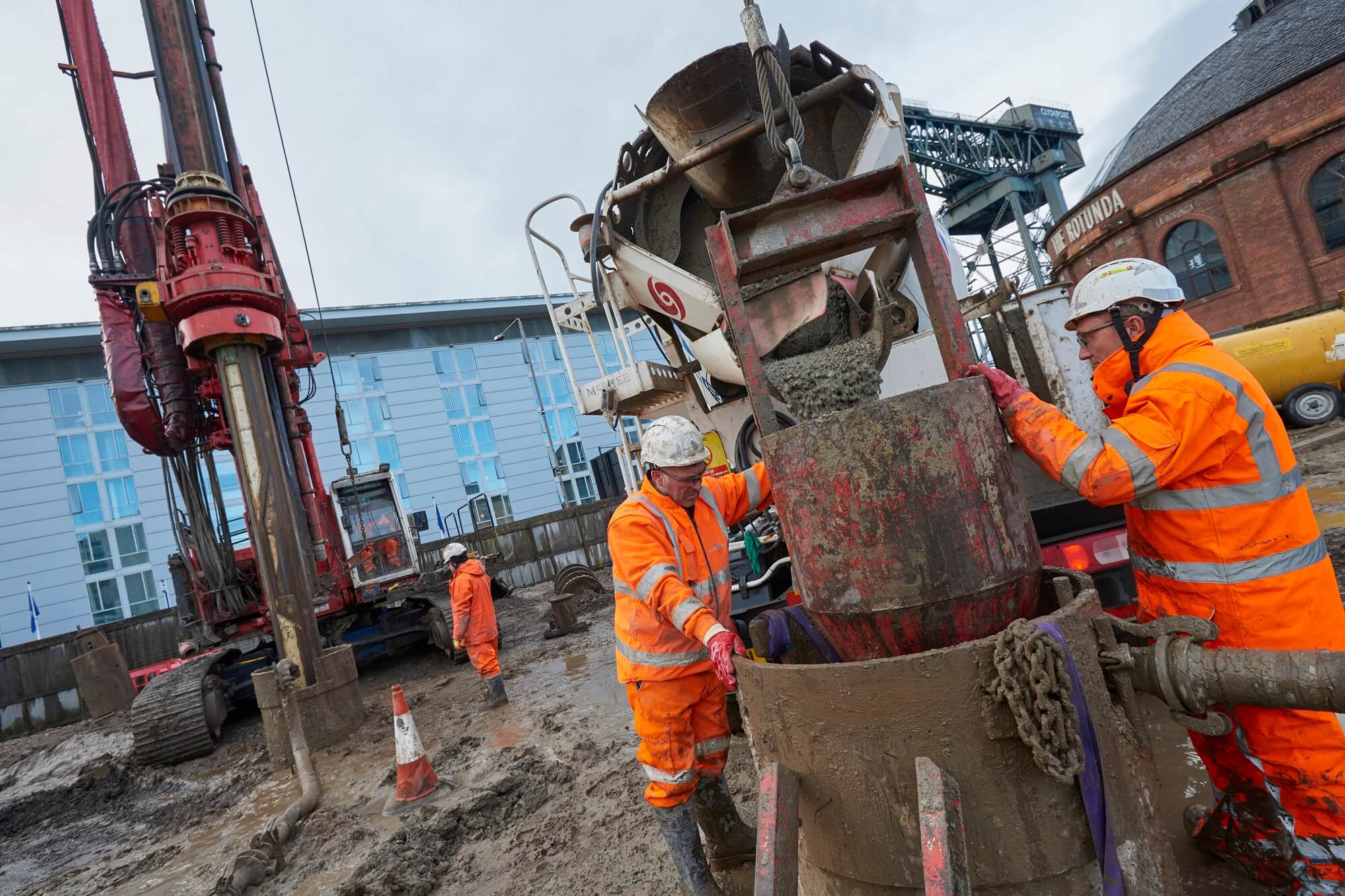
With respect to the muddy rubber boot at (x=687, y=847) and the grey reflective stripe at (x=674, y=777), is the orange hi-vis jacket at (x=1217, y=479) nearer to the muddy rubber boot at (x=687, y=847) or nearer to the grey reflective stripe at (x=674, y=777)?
the grey reflective stripe at (x=674, y=777)

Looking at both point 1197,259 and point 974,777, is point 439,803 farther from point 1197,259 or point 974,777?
point 1197,259

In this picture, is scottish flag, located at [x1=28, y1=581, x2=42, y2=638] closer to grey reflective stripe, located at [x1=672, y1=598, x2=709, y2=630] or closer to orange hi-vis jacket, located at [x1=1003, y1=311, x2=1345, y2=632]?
grey reflective stripe, located at [x1=672, y1=598, x2=709, y2=630]

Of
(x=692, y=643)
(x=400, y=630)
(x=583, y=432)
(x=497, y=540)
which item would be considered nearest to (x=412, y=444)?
(x=583, y=432)

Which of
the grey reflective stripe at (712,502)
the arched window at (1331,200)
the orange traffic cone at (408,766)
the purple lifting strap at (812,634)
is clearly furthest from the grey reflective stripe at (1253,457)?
the arched window at (1331,200)

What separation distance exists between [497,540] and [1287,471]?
60.1ft

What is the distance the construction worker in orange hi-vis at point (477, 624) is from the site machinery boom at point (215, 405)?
1235mm

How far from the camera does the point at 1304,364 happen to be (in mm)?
12312

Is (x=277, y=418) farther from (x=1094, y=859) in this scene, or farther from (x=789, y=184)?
(x=1094, y=859)

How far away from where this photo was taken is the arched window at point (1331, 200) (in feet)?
64.3

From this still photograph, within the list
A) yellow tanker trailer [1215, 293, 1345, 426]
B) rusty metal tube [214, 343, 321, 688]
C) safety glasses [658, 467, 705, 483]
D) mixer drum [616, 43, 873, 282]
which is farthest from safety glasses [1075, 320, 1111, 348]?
yellow tanker trailer [1215, 293, 1345, 426]

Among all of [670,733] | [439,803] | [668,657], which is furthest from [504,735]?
[668,657]

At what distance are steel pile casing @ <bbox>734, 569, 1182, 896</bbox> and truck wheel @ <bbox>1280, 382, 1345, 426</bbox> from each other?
14422mm

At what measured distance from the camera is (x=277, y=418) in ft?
28.5

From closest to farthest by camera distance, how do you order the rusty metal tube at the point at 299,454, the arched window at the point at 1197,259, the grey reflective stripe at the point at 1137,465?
1. the grey reflective stripe at the point at 1137,465
2. the rusty metal tube at the point at 299,454
3. the arched window at the point at 1197,259
